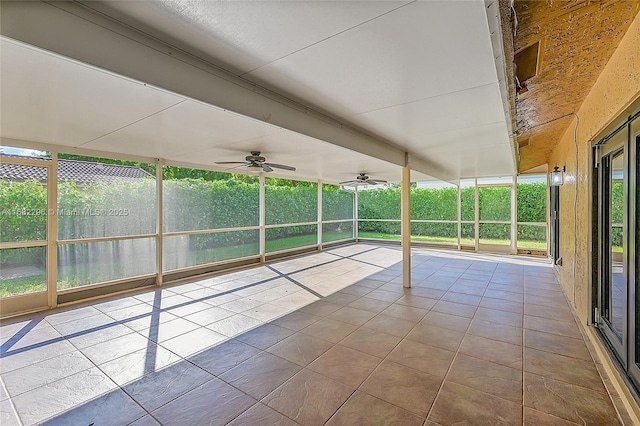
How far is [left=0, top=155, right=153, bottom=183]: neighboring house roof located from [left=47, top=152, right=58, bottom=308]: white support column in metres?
0.09

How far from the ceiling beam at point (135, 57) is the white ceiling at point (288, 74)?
90mm

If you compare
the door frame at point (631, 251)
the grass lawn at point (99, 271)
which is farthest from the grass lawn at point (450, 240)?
the door frame at point (631, 251)

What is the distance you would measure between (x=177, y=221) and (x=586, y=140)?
257 inches

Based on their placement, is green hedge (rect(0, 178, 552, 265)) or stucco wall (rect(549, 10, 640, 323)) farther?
green hedge (rect(0, 178, 552, 265))

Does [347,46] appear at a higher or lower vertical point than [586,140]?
higher

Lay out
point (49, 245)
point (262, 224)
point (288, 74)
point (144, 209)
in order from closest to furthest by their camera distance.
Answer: point (288, 74), point (49, 245), point (144, 209), point (262, 224)

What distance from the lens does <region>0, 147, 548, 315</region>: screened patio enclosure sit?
4.06m

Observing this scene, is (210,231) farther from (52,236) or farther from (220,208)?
(52,236)

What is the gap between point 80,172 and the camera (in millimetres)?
4555

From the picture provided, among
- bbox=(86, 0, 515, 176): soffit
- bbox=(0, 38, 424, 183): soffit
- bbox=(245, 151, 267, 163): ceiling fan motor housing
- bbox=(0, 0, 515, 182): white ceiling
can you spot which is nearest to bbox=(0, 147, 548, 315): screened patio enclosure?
bbox=(0, 38, 424, 183): soffit

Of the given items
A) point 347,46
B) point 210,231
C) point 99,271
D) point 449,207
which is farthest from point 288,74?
point 449,207

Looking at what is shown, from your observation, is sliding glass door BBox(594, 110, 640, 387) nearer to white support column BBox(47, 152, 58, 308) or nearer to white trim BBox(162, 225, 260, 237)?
white trim BBox(162, 225, 260, 237)

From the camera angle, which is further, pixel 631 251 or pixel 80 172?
pixel 80 172

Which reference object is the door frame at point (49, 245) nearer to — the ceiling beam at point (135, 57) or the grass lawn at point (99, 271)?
the grass lawn at point (99, 271)
